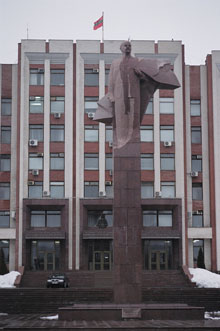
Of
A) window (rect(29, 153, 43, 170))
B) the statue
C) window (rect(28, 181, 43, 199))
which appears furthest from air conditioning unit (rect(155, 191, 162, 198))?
the statue

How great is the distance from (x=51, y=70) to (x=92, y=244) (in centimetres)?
1291

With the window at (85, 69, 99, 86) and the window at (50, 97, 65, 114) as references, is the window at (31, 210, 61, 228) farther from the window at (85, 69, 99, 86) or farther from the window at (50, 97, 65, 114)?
the window at (85, 69, 99, 86)

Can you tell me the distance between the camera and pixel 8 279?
37562 millimetres

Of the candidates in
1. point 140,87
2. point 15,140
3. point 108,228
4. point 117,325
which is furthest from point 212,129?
point 117,325

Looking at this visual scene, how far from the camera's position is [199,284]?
36.5 meters

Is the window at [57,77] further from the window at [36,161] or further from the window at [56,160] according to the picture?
the window at [36,161]

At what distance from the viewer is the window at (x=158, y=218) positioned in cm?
4247

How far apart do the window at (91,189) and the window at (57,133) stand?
12.4ft

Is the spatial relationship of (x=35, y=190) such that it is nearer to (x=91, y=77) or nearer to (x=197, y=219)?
(x=91, y=77)

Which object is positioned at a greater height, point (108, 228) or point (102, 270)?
point (108, 228)

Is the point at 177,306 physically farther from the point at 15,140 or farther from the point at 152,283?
the point at 15,140

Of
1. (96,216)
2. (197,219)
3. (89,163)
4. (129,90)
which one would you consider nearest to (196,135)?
(197,219)

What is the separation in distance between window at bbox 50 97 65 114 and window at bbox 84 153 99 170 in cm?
383

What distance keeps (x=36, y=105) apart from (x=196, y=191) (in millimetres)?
13160
